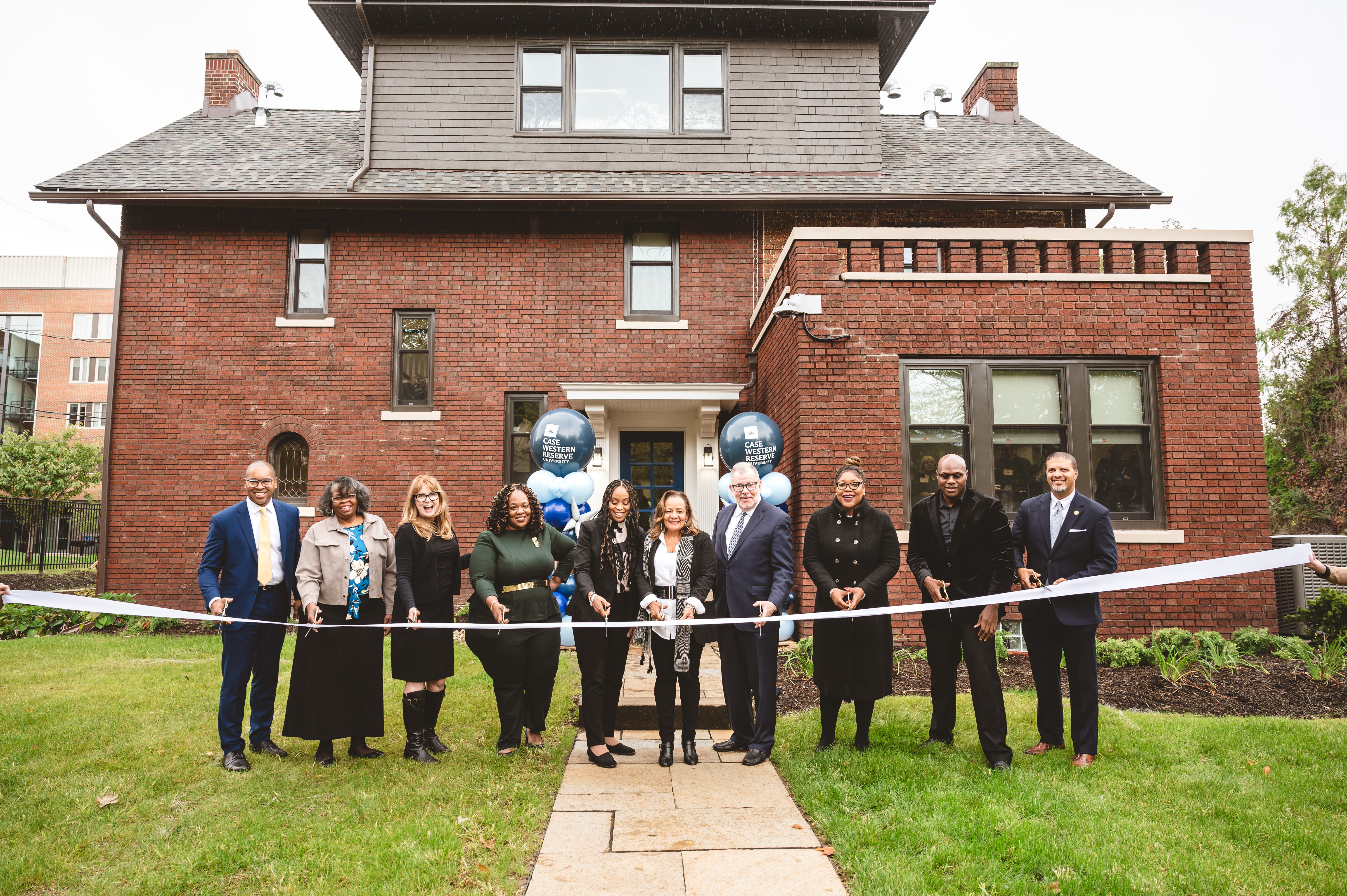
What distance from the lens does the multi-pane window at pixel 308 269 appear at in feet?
38.4

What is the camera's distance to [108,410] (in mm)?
11258

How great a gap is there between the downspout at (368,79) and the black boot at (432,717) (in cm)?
941

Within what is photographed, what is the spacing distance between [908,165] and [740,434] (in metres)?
6.79

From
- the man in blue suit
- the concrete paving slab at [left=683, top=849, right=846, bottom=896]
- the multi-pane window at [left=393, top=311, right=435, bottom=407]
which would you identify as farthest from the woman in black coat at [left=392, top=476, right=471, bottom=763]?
the multi-pane window at [left=393, top=311, right=435, bottom=407]

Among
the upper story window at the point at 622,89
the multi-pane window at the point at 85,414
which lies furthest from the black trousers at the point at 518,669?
the multi-pane window at the point at 85,414

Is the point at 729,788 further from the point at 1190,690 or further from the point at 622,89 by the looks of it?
the point at 622,89

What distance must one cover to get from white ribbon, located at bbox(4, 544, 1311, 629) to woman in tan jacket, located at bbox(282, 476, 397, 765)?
85mm

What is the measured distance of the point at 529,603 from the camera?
5.21 meters

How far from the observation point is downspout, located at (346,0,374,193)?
12.0 m

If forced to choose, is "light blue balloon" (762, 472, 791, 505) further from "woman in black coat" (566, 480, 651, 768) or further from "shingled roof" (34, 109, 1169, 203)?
"shingled roof" (34, 109, 1169, 203)

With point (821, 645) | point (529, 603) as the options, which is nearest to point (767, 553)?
point (821, 645)

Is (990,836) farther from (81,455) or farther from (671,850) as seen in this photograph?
(81,455)

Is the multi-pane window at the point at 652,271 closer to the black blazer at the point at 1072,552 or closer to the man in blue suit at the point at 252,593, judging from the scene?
the man in blue suit at the point at 252,593

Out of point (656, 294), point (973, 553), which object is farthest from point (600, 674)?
Answer: point (656, 294)
